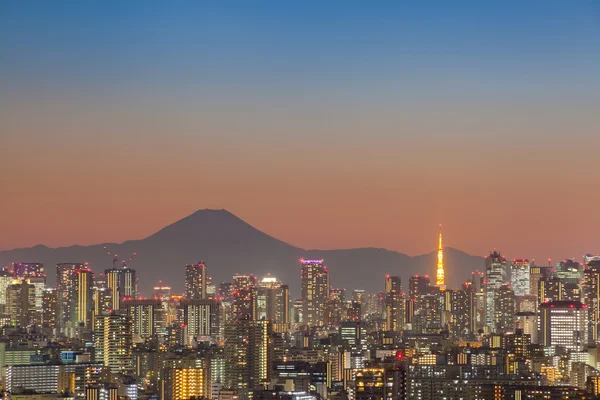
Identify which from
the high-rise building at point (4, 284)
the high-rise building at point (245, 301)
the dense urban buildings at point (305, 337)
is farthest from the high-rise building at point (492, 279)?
the high-rise building at point (4, 284)

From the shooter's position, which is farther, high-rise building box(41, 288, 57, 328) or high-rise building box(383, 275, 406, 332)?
high-rise building box(383, 275, 406, 332)

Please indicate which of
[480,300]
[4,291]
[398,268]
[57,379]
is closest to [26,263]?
[4,291]

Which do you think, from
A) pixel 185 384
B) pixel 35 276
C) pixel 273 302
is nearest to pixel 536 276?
pixel 273 302

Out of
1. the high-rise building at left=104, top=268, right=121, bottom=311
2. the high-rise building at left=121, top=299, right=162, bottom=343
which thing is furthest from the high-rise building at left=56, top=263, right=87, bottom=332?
the high-rise building at left=121, top=299, right=162, bottom=343

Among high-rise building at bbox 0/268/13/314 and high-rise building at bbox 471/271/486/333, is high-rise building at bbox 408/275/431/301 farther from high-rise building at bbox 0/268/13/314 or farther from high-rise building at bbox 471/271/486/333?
high-rise building at bbox 0/268/13/314

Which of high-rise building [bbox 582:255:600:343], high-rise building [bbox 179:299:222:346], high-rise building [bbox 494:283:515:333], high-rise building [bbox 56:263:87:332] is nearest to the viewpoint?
high-rise building [bbox 582:255:600:343]

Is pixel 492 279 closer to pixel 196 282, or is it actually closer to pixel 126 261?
pixel 196 282

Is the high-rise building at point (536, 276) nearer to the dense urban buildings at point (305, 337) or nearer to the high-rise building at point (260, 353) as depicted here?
the dense urban buildings at point (305, 337)
